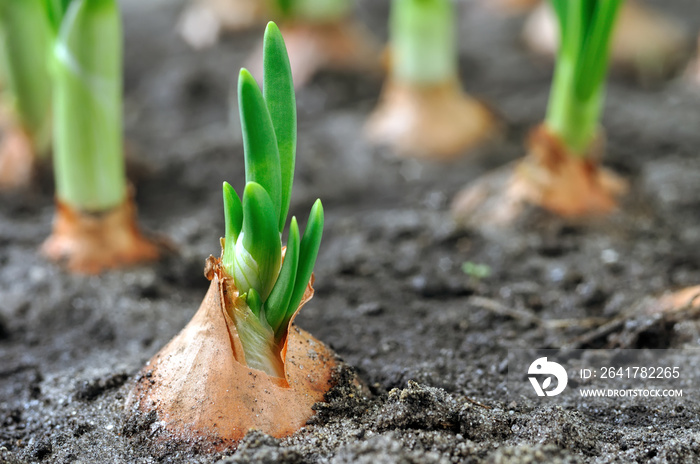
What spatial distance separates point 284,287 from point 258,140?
19cm

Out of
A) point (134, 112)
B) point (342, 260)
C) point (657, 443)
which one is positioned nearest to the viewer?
point (657, 443)

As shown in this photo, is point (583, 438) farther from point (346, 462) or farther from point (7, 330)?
point (7, 330)

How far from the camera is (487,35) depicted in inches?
124

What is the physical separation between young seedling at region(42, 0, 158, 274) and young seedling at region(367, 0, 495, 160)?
89cm

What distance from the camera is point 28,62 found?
189cm

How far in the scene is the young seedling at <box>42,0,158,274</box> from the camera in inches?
56.9

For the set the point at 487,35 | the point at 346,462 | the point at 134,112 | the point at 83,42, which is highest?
the point at 487,35

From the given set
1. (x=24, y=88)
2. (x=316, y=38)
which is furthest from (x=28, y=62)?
(x=316, y=38)

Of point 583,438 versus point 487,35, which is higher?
point 487,35

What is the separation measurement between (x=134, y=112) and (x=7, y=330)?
133cm

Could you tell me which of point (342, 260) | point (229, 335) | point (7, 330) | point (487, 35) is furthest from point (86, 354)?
→ point (487, 35)

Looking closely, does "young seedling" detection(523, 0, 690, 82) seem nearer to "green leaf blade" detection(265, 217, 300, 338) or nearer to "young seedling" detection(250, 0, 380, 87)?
"young seedling" detection(250, 0, 380, 87)

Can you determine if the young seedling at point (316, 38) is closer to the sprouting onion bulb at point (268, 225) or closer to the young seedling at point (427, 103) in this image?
the young seedling at point (427, 103)

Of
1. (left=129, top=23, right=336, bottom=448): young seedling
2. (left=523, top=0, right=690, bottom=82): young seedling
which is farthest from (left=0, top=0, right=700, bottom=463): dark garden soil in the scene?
(left=523, top=0, right=690, bottom=82): young seedling
